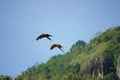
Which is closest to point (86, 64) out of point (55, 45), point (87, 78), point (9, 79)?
point (87, 78)

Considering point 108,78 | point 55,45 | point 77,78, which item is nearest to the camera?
point 55,45

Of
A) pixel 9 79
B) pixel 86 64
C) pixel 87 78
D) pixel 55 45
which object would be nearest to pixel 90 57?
pixel 86 64

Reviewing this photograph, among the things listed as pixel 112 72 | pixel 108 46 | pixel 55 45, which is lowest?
pixel 55 45

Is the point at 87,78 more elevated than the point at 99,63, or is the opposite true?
the point at 99,63

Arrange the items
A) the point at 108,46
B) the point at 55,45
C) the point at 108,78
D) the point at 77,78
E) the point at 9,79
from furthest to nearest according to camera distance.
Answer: the point at 108,46, the point at 108,78, the point at 77,78, the point at 9,79, the point at 55,45

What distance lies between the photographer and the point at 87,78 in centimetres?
15138

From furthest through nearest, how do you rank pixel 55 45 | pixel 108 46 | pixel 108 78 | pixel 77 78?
pixel 108 46 → pixel 108 78 → pixel 77 78 → pixel 55 45

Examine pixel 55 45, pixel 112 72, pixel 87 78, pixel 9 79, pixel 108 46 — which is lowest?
pixel 55 45

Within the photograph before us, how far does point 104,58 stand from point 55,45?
541ft

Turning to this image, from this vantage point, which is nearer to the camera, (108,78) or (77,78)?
(77,78)

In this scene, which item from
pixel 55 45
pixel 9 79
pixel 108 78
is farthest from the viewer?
pixel 108 78

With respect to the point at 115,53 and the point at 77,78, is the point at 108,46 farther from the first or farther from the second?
the point at 77,78

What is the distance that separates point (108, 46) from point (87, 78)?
166ft

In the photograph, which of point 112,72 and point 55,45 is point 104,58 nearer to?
point 112,72
